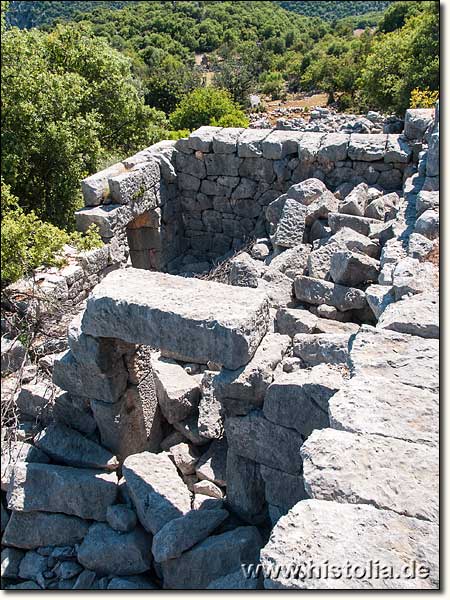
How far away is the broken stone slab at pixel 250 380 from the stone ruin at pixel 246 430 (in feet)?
0.06

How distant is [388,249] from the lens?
629 cm

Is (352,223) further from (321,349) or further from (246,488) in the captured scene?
(246,488)

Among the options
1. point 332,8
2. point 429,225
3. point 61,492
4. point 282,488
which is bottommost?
point 61,492

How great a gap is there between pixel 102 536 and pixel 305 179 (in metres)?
7.08

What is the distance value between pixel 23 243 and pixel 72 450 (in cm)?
266

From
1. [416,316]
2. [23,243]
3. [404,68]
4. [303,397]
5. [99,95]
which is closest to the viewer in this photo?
[416,316]

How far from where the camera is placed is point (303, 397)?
459cm

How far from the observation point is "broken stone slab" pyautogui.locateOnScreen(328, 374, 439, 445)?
10.7ft

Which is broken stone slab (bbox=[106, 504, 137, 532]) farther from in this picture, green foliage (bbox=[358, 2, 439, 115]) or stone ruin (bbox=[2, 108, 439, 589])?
green foliage (bbox=[358, 2, 439, 115])

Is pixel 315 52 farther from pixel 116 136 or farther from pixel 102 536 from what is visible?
pixel 102 536

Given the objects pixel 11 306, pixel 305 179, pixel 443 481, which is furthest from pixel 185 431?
pixel 305 179

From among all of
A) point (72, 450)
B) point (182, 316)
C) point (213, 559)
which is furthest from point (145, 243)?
point (213, 559)

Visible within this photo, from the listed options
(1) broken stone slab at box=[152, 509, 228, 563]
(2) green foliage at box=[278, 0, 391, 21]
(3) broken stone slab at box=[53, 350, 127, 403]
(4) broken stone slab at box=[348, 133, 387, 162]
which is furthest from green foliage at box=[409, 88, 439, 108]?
(2) green foliage at box=[278, 0, 391, 21]

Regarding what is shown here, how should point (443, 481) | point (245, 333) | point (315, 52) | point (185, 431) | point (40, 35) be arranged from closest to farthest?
point (443, 481) → point (245, 333) → point (185, 431) → point (40, 35) → point (315, 52)
